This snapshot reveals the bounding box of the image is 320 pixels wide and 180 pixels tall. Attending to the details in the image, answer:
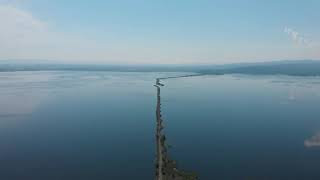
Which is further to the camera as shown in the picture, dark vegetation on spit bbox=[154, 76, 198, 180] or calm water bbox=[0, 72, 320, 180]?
calm water bbox=[0, 72, 320, 180]

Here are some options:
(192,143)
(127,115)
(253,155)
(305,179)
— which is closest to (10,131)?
(127,115)

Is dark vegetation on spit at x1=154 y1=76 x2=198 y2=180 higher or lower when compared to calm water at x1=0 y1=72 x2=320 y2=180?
higher

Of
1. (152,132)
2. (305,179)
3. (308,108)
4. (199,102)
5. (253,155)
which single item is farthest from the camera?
(199,102)

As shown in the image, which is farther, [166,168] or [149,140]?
[149,140]

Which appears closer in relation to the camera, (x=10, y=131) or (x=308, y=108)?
(x=10, y=131)

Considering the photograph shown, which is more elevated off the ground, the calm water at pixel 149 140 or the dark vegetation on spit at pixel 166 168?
the dark vegetation on spit at pixel 166 168

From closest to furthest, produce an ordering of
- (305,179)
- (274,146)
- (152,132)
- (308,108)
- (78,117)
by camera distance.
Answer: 1. (305,179)
2. (274,146)
3. (152,132)
4. (78,117)
5. (308,108)

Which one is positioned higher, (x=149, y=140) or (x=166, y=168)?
(x=166, y=168)

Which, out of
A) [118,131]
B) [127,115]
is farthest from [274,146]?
[127,115]

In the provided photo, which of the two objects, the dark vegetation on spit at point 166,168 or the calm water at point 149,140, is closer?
the dark vegetation on spit at point 166,168

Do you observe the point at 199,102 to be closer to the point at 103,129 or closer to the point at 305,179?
the point at 103,129
